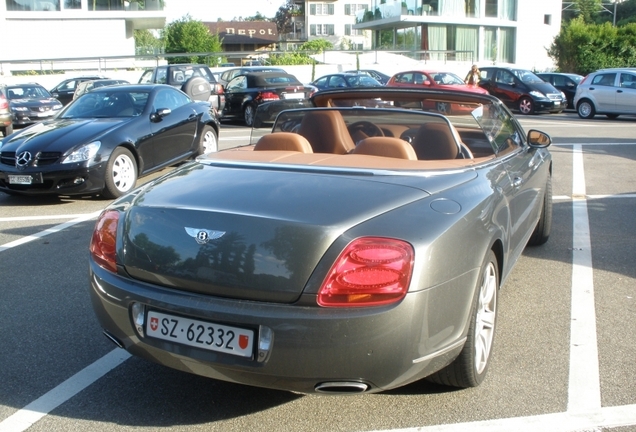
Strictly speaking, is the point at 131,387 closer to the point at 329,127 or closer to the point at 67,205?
the point at 329,127

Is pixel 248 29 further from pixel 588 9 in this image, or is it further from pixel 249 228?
pixel 249 228

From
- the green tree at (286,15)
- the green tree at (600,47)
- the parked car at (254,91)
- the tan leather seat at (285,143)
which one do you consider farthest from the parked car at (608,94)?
the green tree at (286,15)

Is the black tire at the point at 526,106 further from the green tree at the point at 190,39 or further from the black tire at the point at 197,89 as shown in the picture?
the green tree at the point at 190,39

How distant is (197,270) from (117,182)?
21.5 feet

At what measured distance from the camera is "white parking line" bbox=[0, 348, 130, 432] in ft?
11.1

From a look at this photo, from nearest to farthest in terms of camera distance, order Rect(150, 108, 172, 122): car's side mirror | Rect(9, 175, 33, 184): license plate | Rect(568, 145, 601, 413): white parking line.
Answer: Rect(568, 145, 601, 413): white parking line < Rect(9, 175, 33, 184): license plate < Rect(150, 108, 172, 122): car's side mirror

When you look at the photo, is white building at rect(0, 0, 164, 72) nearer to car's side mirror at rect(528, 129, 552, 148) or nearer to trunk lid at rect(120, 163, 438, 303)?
car's side mirror at rect(528, 129, 552, 148)

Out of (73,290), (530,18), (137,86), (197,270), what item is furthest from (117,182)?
(530,18)

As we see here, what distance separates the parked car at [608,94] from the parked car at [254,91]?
8772 millimetres

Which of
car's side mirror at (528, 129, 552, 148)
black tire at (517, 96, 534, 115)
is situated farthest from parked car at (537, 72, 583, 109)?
car's side mirror at (528, 129, 552, 148)

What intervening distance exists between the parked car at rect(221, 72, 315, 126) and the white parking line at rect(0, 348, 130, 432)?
1689 centimetres

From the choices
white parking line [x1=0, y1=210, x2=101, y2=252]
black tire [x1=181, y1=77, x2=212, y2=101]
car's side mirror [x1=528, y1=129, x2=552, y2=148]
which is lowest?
white parking line [x1=0, y1=210, x2=101, y2=252]

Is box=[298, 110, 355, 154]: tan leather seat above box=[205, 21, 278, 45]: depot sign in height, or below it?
below

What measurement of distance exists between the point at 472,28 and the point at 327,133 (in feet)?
162
